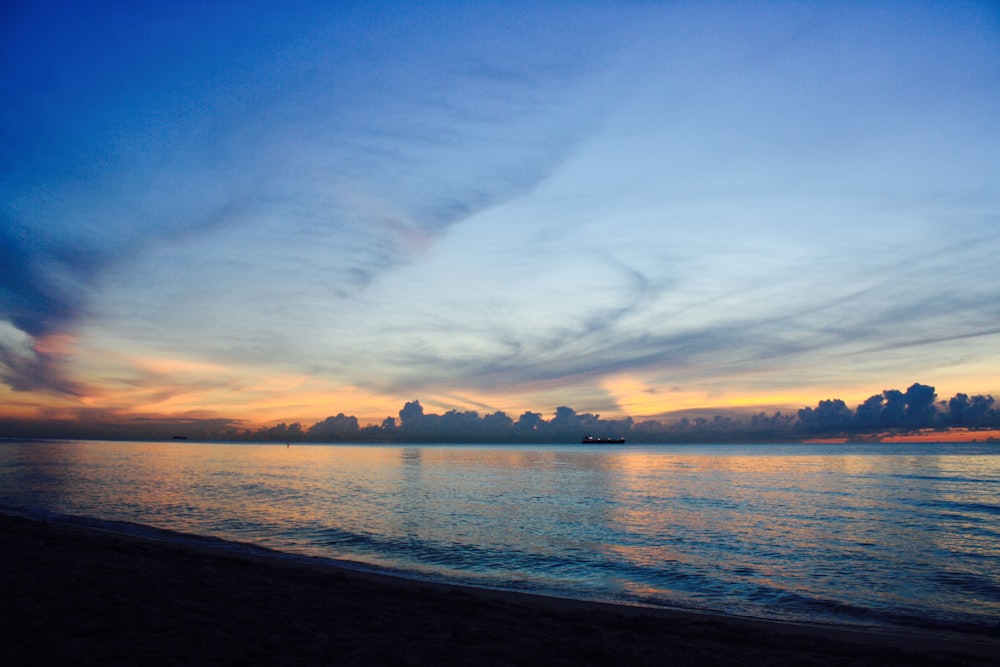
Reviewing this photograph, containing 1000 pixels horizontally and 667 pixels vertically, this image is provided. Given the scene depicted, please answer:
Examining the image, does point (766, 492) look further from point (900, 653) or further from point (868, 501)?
point (900, 653)

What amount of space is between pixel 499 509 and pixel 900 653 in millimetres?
29860

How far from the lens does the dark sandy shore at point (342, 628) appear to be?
937cm

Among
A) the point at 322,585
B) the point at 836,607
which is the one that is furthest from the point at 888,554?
the point at 322,585

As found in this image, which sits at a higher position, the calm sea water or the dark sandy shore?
the dark sandy shore

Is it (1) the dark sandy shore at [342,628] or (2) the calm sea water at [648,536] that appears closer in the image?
(1) the dark sandy shore at [342,628]

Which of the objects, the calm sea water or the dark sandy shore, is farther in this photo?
the calm sea water

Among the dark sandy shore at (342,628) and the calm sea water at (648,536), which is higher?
the dark sandy shore at (342,628)

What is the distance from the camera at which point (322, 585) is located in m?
16.5

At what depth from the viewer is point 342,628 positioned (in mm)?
11422

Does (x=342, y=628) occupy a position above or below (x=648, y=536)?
above

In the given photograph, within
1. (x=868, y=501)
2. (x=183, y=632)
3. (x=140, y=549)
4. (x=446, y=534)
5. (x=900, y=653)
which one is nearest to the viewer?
(x=183, y=632)

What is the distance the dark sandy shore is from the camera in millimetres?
9367

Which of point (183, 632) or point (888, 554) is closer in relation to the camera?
point (183, 632)

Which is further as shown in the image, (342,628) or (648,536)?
(648,536)
